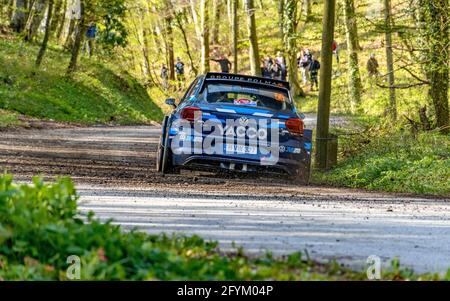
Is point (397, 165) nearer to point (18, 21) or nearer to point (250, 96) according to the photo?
point (250, 96)

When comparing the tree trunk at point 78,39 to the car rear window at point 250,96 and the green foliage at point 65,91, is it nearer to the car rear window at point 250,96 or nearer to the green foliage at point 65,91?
the green foliage at point 65,91

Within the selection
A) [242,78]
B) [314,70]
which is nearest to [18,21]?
[314,70]

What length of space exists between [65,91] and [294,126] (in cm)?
2467

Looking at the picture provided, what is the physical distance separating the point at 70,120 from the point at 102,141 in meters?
9.46

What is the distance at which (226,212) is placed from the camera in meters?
10.2

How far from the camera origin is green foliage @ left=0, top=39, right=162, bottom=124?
33562 mm

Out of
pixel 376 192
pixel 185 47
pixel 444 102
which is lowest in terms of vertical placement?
pixel 376 192

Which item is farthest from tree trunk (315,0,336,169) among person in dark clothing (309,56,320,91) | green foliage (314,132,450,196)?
person in dark clothing (309,56,320,91)

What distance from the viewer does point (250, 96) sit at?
15570 mm

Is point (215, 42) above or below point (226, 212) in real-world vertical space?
above

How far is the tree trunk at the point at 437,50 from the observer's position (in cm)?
2161
